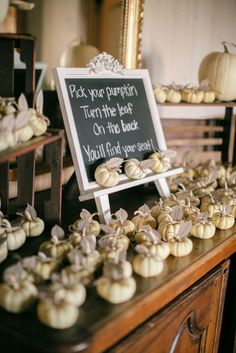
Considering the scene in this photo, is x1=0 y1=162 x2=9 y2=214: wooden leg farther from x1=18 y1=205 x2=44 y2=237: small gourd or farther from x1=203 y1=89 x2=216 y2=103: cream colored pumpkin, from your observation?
x1=203 y1=89 x2=216 y2=103: cream colored pumpkin

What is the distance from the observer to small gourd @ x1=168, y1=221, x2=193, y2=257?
114 centimetres

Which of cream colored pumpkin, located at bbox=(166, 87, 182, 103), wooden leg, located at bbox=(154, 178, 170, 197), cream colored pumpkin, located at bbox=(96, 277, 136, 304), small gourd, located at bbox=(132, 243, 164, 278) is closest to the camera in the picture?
cream colored pumpkin, located at bbox=(96, 277, 136, 304)

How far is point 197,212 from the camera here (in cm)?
137

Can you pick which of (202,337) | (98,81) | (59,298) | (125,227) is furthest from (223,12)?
(59,298)

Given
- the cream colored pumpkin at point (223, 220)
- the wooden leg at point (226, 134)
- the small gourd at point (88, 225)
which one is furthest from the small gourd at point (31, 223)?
the wooden leg at point (226, 134)

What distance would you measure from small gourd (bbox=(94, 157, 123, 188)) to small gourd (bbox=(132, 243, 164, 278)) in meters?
0.32

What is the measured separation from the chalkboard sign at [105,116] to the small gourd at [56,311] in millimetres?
478

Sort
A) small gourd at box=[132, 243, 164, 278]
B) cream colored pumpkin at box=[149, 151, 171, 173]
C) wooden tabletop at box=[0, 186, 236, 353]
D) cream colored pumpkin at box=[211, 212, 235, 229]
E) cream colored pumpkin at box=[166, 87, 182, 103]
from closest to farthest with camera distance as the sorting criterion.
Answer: wooden tabletop at box=[0, 186, 236, 353], small gourd at box=[132, 243, 164, 278], cream colored pumpkin at box=[211, 212, 235, 229], cream colored pumpkin at box=[149, 151, 171, 173], cream colored pumpkin at box=[166, 87, 182, 103]

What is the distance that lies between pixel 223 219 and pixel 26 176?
662 mm

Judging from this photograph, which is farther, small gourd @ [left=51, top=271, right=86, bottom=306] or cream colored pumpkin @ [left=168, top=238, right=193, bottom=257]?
cream colored pumpkin @ [left=168, top=238, right=193, bottom=257]

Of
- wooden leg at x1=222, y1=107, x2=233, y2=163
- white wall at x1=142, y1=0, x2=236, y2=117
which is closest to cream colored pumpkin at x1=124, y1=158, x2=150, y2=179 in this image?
wooden leg at x1=222, y1=107, x2=233, y2=163

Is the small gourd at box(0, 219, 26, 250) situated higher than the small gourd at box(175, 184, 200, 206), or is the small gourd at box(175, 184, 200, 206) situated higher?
the small gourd at box(0, 219, 26, 250)

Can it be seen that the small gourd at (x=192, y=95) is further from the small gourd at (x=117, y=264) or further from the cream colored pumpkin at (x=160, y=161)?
the small gourd at (x=117, y=264)

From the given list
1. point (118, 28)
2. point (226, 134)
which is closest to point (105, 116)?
point (226, 134)
